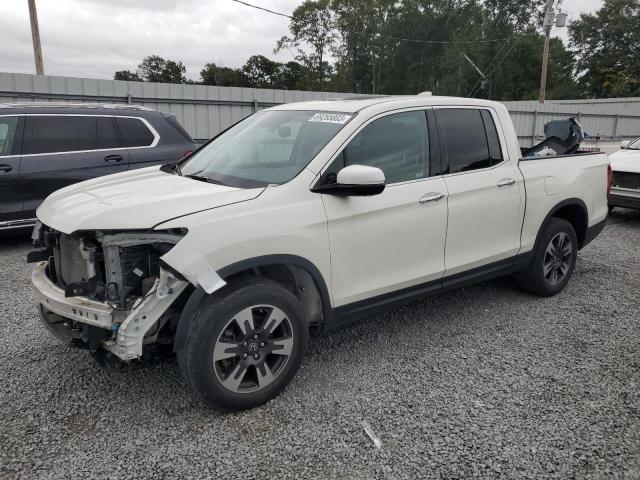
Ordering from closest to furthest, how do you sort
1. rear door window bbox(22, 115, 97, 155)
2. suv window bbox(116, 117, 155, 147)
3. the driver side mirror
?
the driver side mirror, rear door window bbox(22, 115, 97, 155), suv window bbox(116, 117, 155, 147)

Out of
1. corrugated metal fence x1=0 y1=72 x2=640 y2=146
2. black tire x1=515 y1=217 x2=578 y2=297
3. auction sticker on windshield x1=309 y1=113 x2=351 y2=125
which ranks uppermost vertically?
corrugated metal fence x1=0 y1=72 x2=640 y2=146

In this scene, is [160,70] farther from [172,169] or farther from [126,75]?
[172,169]

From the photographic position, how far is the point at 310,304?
3.33 meters

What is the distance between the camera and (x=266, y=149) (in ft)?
12.3

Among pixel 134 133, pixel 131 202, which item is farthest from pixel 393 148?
pixel 134 133

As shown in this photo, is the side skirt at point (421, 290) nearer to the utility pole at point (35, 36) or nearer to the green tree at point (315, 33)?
the utility pole at point (35, 36)

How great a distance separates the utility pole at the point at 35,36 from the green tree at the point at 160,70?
51146 millimetres

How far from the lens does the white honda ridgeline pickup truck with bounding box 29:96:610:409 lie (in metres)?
2.73

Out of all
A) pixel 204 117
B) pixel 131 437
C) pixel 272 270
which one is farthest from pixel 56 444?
pixel 204 117

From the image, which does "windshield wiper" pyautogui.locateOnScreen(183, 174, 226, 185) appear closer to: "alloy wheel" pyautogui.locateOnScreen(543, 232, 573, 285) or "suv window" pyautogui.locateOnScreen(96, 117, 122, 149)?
"alloy wheel" pyautogui.locateOnScreen(543, 232, 573, 285)

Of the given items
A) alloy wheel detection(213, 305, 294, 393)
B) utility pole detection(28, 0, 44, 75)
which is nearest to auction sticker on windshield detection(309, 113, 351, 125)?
alloy wheel detection(213, 305, 294, 393)

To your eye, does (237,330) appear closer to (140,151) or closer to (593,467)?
(593,467)

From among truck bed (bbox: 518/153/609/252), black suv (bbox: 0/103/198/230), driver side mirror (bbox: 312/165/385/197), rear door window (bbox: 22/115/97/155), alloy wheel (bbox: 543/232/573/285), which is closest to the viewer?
driver side mirror (bbox: 312/165/385/197)

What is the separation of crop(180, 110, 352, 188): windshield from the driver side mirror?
0.33m
